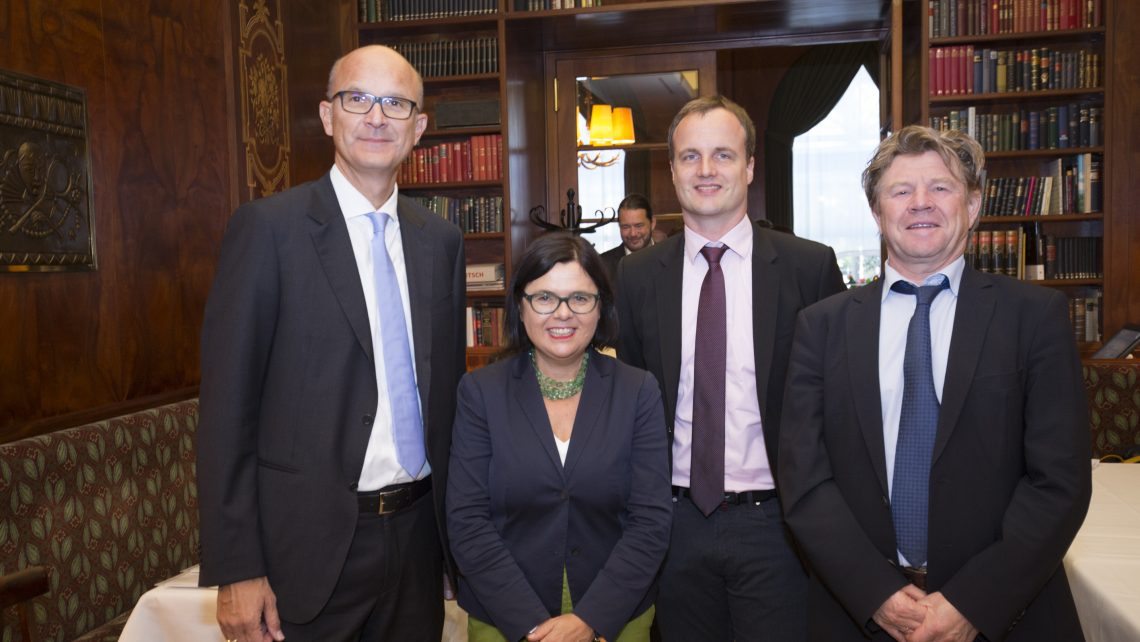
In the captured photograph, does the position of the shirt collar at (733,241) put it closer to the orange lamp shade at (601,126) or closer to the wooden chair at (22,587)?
the wooden chair at (22,587)

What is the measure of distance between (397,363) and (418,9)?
177 inches

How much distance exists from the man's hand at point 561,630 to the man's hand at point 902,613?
572 millimetres

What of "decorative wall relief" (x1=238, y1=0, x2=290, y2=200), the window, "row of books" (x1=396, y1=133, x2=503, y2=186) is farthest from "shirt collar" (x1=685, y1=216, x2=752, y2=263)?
the window

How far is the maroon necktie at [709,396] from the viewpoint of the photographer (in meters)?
2.03

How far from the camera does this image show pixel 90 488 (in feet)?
9.62

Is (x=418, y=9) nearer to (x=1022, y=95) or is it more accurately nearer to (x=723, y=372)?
(x=1022, y=95)

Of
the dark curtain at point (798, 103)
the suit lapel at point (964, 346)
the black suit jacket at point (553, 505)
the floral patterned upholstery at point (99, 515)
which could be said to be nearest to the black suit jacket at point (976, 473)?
the suit lapel at point (964, 346)

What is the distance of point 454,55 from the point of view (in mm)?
5836

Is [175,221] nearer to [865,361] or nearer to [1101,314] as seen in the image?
[865,361]

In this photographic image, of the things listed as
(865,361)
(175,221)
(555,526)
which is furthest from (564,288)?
(175,221)

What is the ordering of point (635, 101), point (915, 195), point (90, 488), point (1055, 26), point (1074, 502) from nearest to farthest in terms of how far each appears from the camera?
point (1074, 502)
point (915, 195)
point (90, 488)
point (1055, 26)
point (635, 101)

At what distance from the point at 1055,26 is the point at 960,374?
179 inches

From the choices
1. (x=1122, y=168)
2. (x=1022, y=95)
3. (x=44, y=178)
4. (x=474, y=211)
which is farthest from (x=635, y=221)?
(x=44, y=178)

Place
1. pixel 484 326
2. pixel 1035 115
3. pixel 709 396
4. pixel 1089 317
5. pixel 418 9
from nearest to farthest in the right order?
pixel 709 396, pixel 1035 115, pixel 1089 317, pixel 418 9, pixel 484 326
